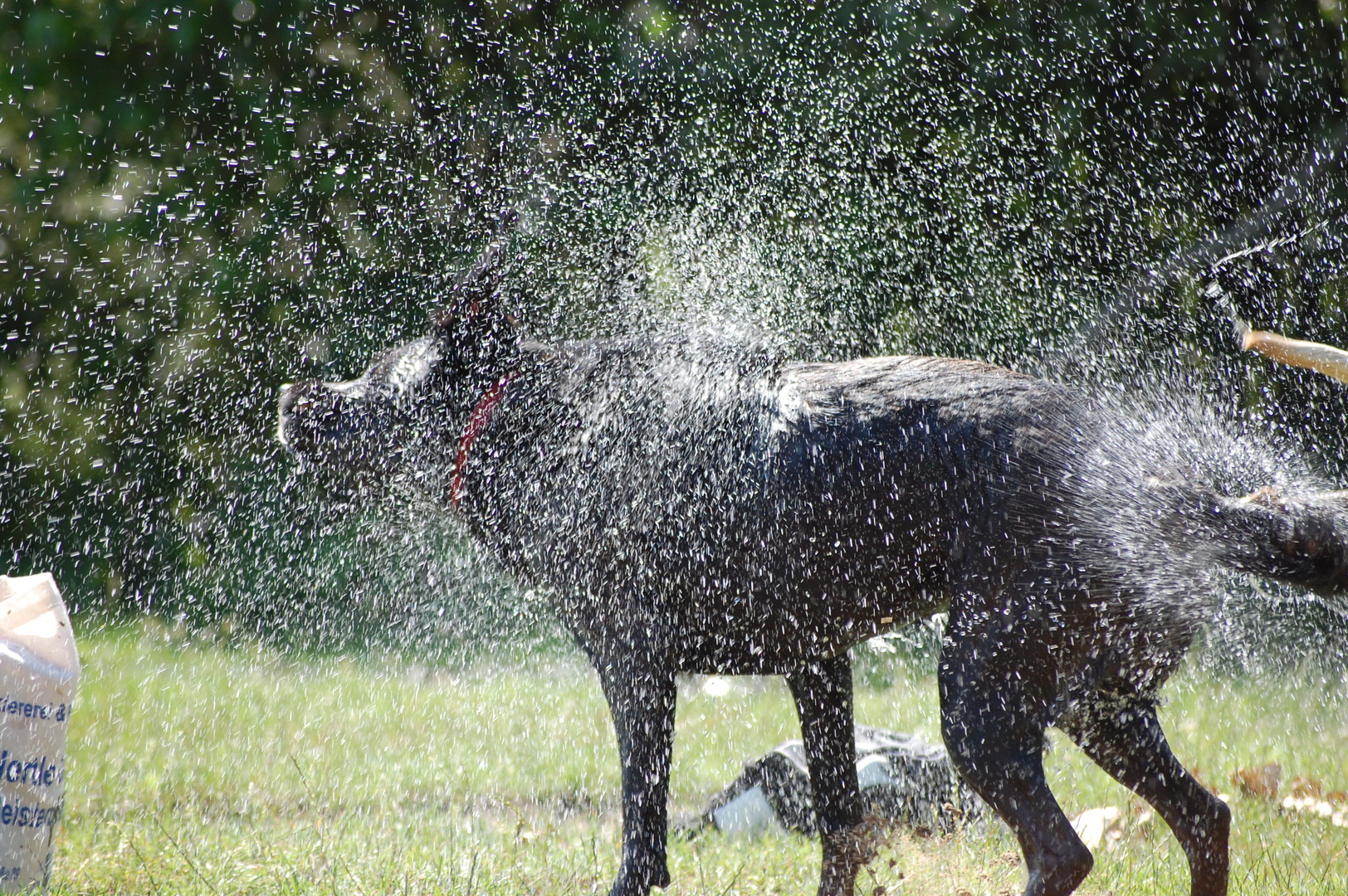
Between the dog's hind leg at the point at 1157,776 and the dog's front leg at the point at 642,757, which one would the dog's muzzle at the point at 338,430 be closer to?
the dog's front leg at the point at 642,757

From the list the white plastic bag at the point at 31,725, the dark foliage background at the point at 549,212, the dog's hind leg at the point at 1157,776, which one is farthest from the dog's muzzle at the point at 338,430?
the dark foliage background at the point at 549,212

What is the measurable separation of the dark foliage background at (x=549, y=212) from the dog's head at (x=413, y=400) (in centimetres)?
288

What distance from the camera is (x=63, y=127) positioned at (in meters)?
7.92

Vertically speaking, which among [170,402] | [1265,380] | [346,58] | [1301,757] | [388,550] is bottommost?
[388,550]

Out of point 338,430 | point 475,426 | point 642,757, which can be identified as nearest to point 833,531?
point 642,757

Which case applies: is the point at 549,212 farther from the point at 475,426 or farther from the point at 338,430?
the point at 475,426

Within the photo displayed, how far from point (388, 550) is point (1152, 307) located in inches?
237

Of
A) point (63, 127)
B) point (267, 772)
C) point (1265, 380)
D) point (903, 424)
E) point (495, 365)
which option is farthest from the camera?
point (63, 127)

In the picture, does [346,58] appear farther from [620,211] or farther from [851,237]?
[851,237]

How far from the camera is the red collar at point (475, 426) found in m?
3.57

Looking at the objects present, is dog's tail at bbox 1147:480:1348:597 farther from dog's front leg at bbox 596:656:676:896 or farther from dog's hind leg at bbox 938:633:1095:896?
dog's front leg at bbox 596:656:676:896

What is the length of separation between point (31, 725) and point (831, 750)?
2.36m

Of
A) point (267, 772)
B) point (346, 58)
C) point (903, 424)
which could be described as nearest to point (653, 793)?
point (903, 424)

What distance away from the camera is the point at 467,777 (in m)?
5.21
